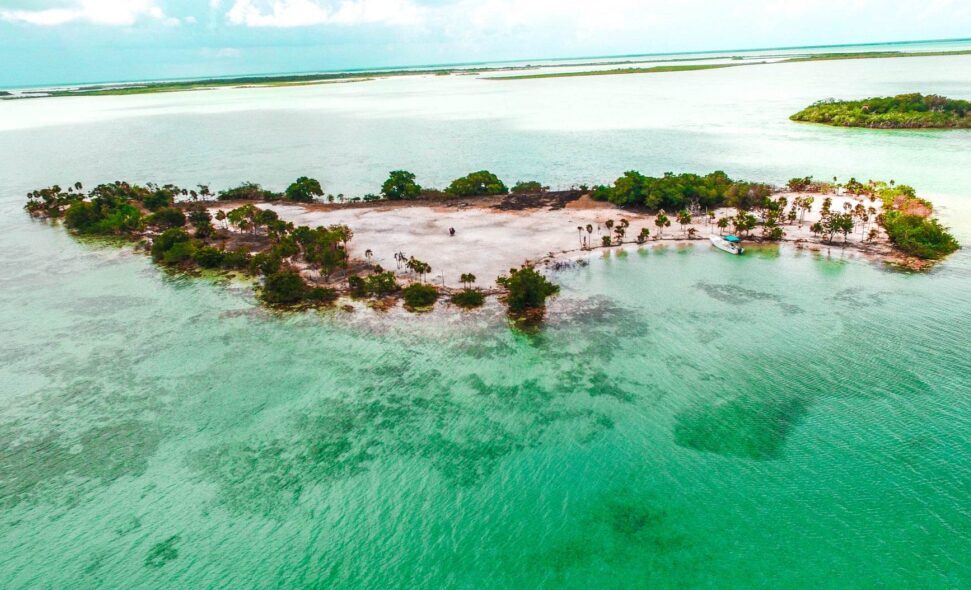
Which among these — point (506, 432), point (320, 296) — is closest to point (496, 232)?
point (320, 296)

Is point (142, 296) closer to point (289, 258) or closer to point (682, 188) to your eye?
point (289, 258)

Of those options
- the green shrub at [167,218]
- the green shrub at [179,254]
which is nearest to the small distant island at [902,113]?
the green shrub at [179,254]

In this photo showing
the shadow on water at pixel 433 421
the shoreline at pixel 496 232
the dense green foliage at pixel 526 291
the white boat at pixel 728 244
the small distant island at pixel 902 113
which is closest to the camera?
the shadow on water at pixel 433 421

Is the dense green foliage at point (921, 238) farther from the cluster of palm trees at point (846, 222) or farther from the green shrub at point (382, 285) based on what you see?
the green shrub at point (382, 285)

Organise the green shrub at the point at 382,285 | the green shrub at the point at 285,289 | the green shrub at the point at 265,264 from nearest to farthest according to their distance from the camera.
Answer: the green shrub at the point at 285,289 → the green shrub at the point at 382,285 → the green shrub at the point at 265,264

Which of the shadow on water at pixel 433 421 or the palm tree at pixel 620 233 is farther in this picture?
the palm tree at pixel 620 233

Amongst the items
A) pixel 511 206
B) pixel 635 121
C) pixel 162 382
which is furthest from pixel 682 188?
pixel 635 121

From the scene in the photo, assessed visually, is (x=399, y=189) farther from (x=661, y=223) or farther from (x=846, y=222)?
(x=846, y=222)
